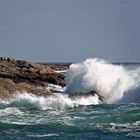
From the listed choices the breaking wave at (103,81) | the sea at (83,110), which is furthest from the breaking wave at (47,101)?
the breaking wave at (103,81)

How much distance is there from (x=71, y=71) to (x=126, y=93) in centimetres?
925

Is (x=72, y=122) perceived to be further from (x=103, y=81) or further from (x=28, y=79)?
(x=103, y=81)

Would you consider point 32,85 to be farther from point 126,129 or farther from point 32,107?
point 126,129

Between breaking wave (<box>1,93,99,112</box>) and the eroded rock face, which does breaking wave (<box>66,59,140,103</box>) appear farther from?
breaking wave (<box>1,93,99,112</box>)

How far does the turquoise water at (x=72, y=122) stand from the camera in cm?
2539

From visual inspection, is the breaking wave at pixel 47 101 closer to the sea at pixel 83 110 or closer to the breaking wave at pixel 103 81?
the sea at pixel 83 110

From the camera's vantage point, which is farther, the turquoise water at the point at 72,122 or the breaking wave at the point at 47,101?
the breaking wave at the point at 47,101

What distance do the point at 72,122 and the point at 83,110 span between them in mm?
5687

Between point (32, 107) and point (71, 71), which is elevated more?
point (71, 71)

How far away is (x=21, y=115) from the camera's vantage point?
32219mm

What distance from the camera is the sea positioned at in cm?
2586

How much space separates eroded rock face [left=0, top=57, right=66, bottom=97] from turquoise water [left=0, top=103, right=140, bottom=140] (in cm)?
330

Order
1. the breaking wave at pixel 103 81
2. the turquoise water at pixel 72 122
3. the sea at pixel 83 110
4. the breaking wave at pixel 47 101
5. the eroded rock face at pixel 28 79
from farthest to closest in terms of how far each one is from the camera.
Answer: the breaking wave at pixel 103 81, the eroded rock face at pixel 28 79, the breaking wave at pixel 47 101, the sea at pixel 83 110, the turquoise water at pixel 72 122

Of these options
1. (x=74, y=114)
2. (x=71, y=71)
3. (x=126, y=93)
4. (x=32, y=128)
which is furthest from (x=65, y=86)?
(x=32, y=128)
